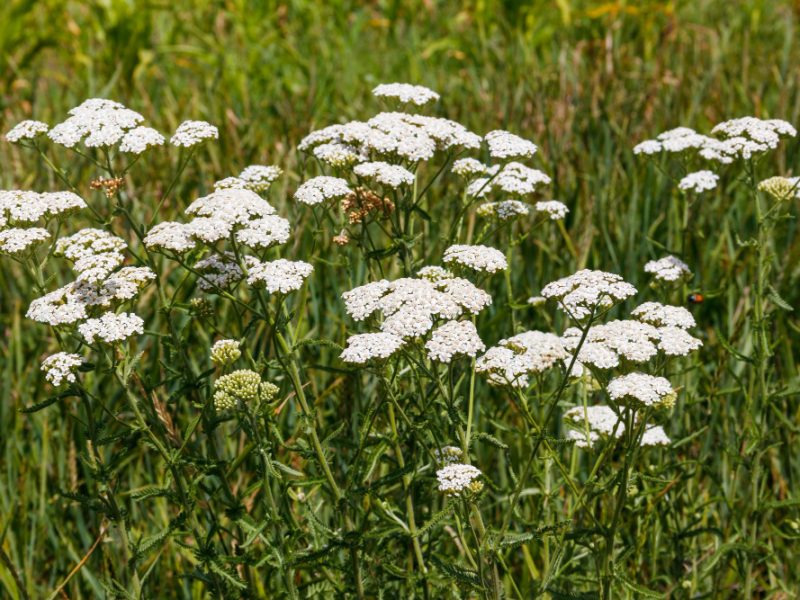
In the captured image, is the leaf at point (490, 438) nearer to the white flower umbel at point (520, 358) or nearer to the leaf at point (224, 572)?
the white flower umbel at point (520, 358)

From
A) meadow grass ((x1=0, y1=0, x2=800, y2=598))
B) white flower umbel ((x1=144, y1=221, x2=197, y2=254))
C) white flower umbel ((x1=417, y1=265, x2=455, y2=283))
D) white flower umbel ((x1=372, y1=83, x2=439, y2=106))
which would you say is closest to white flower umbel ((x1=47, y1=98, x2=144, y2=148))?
white flower umbel ((x1=144, y1=221, x2=197, y2=254))

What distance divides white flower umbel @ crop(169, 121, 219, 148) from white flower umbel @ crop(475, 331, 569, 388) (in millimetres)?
1367

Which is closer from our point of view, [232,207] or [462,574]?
[462,574]

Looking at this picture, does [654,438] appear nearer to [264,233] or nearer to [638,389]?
[638,389]

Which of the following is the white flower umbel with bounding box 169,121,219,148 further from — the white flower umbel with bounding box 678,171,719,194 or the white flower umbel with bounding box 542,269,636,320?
the white flower umbel with bounding box 678,171,719,194

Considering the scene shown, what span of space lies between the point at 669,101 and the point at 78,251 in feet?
17.8

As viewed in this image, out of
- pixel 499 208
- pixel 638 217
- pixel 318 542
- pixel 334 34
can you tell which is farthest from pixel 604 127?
pixel 334 34

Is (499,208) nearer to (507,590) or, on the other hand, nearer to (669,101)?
(507,590)

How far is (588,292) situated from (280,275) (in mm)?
1007

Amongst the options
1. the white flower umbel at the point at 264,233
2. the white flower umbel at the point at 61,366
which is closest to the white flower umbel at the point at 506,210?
the white flower umbel at the point at 264,233

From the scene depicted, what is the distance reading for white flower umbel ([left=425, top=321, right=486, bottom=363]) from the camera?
281cm

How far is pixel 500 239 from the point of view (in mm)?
5891

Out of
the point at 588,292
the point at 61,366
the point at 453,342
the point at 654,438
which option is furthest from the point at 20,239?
the point at 654,438

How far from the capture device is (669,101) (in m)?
7.36
